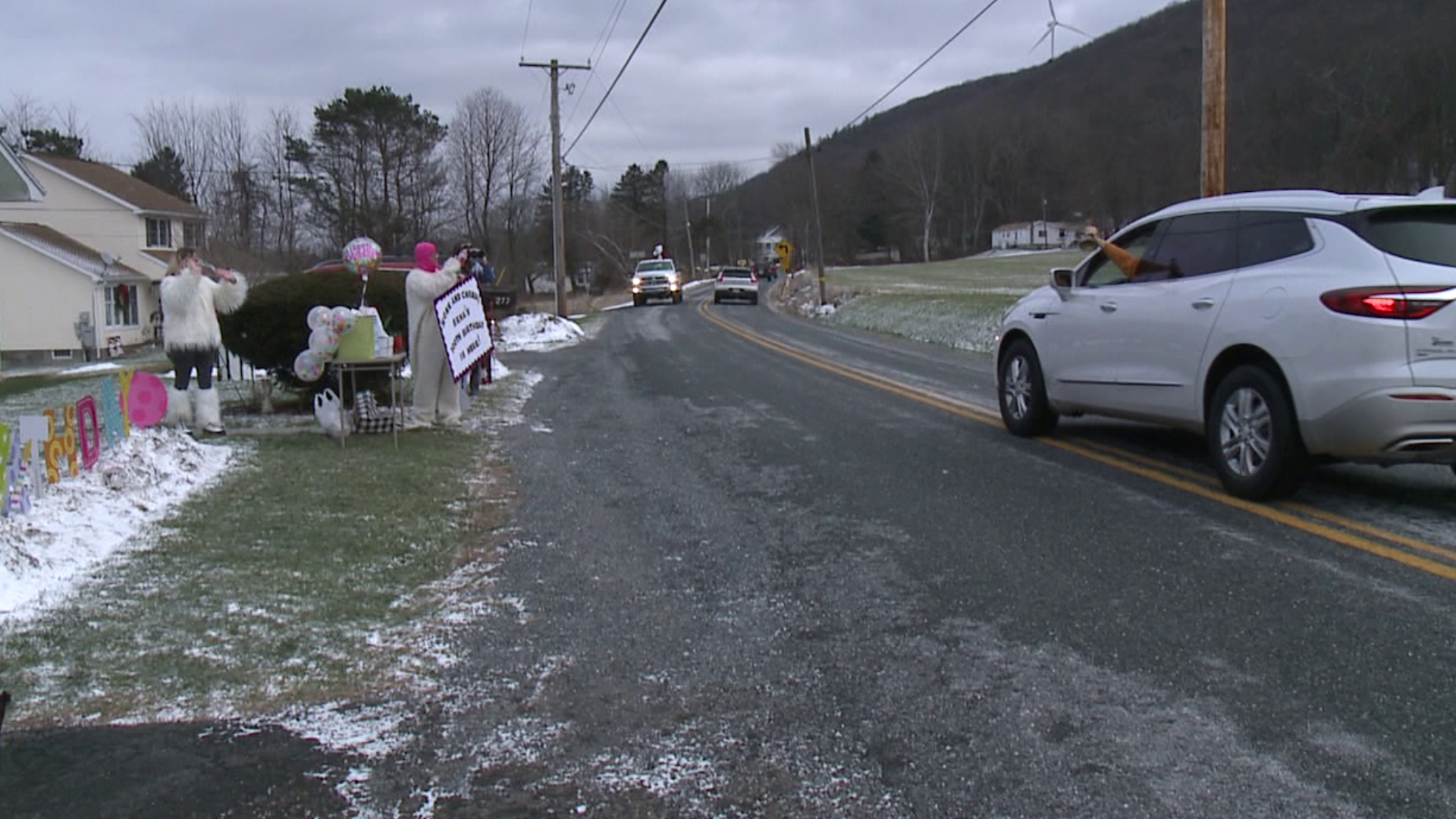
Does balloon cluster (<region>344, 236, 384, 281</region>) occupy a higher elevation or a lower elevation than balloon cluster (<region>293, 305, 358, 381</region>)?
higher

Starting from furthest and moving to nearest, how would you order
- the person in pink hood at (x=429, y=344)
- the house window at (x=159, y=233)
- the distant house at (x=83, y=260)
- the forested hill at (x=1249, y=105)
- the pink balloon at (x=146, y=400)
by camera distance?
the house window at (x=159, y=233), the forested hill at (x=1249, y=105), the distant house at (x=83, y=260), the person in pink hood at (x=429, y=344), the pink balloon at (x=146, y=400)

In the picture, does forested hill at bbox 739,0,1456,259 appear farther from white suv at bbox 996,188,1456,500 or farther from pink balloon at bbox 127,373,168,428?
pink balloon at bbox 127,373,168,428

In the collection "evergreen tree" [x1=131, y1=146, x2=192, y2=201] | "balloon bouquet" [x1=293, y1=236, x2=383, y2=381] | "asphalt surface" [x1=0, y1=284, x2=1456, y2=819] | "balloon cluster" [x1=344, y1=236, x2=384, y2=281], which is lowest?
"asphalt surface" [x1=0, y1=284, x2=1456, y2=819]

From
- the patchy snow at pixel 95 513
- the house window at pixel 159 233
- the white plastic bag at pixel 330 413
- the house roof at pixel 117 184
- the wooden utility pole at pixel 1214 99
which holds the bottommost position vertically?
the patchy snow at pixel 95 513

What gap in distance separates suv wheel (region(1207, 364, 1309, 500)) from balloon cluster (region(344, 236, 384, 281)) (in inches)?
292

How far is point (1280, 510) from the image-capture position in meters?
6.86

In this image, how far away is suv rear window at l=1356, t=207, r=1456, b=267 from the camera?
252 inches

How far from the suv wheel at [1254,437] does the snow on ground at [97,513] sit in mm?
6293

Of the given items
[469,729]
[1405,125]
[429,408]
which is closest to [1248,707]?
[469,729]

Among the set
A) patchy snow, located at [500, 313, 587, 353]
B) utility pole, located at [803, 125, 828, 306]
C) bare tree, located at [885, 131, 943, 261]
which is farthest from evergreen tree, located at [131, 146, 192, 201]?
bare tree, located at [885, 131, 943, 261]

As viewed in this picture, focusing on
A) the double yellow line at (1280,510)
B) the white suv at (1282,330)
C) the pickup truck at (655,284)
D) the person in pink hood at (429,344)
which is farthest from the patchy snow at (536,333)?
the pickup truck at (655,284)

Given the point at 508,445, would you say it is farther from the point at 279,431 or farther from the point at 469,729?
the point at 469,729

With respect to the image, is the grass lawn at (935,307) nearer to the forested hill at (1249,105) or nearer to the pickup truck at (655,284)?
the pickup truck at (655,284)

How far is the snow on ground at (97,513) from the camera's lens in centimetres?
557
